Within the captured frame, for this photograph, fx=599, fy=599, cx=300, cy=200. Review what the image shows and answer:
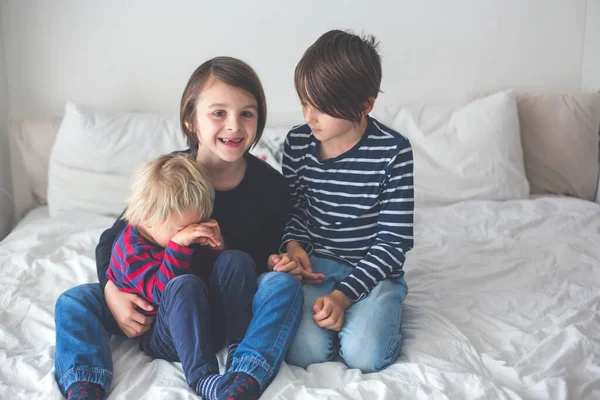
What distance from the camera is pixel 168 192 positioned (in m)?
1.17

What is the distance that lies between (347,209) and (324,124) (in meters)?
0.20

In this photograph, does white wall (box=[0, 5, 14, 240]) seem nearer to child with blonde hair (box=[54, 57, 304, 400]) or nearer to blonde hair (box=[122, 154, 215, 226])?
child with blonde hair (box=[54, 57, 304, 400])

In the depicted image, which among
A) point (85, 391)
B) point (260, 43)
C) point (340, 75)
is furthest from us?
point (260, 43)

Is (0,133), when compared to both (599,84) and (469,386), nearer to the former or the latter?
(469,386)

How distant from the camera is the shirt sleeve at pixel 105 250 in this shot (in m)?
1.29

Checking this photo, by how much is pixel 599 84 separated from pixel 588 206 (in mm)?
601

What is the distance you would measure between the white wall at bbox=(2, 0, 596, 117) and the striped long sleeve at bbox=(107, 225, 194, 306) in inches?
46.1

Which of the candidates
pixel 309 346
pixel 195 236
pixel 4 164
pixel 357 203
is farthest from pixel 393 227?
pixel 4 164

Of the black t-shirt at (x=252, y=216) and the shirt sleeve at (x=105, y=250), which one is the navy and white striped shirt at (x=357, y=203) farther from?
the shirt sleeve at (x=105, y=250)

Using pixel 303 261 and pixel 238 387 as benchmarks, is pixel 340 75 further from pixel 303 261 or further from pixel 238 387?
pixel 238 387

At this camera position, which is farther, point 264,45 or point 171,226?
point 264,45

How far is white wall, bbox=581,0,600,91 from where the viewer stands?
7.79ft

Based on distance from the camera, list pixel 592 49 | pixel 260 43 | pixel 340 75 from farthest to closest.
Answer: pixel 592 49 → pixel 260 43 → pixel 340 75

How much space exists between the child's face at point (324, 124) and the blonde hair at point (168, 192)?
10.1 inches
